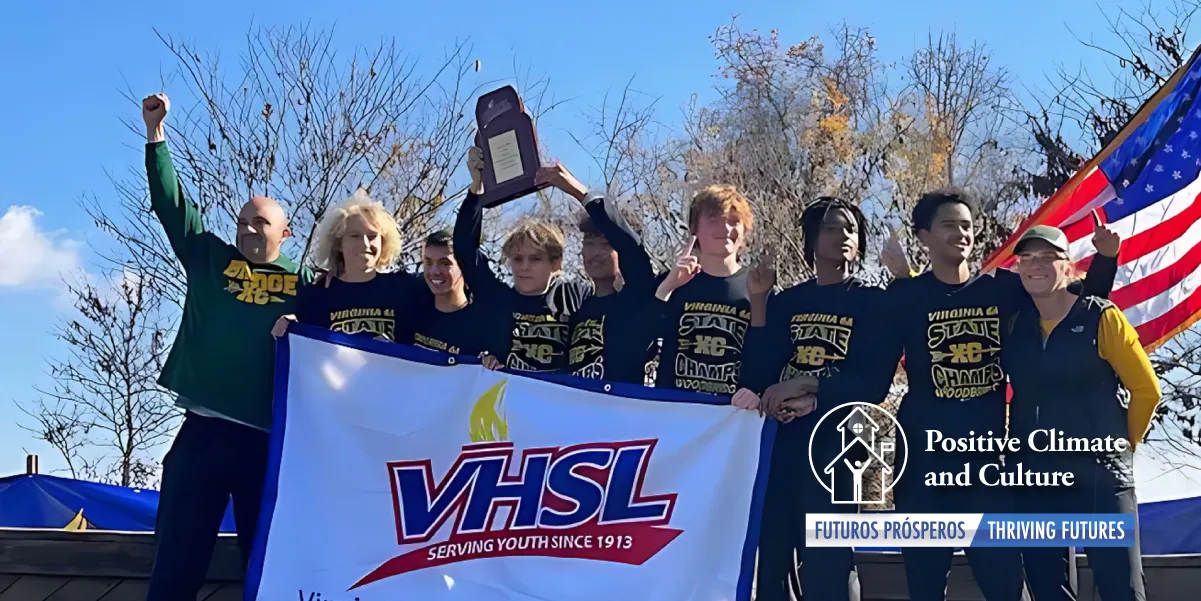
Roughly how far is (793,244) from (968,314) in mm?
13383

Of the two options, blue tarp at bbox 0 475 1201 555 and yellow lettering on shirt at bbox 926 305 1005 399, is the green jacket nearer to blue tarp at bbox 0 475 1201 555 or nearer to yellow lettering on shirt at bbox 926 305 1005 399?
yellow lettering on shirt at bbox 926 305 1005 399

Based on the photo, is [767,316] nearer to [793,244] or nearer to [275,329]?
[275,329]

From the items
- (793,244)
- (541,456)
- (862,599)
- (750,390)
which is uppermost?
(793,244)

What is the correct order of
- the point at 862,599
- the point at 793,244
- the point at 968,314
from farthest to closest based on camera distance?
the point at 793,244 < the point at 862,599 < the point at 968,314

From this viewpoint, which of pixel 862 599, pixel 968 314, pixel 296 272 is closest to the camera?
pixel 968 314

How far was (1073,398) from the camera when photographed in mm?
3943

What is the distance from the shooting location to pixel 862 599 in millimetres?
4473

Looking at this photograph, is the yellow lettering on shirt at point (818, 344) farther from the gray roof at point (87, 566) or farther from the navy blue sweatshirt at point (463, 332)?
the gray roof at point (87, 566)

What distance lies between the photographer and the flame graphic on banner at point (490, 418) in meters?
4.32

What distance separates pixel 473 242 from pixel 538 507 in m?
1.19

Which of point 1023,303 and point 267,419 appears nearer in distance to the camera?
point 1023,303

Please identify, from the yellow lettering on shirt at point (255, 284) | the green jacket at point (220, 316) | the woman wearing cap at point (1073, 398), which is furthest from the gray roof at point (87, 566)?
the woman wearing cap at point (1073, 398)

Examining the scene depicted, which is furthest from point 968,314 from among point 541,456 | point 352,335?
point 352,335
